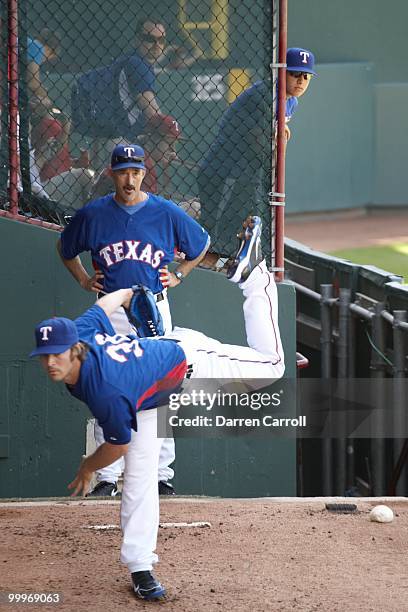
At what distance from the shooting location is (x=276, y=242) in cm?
849

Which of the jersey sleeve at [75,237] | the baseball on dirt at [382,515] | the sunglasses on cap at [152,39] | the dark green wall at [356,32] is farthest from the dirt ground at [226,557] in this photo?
the dark green wall at [356,32]

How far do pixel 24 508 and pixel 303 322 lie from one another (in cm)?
498

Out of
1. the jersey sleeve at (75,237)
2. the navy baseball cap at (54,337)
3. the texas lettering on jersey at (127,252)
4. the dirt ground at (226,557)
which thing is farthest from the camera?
the jersey sleeve at (75,237)

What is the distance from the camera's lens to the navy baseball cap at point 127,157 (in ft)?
22.6

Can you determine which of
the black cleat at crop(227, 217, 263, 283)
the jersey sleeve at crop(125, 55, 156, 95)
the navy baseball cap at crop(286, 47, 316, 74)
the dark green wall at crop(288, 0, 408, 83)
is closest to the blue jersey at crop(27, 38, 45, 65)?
the jersey sleeve at crop(125, 55, 156, 95)

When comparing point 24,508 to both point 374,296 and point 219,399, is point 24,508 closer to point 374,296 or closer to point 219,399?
point 219,399

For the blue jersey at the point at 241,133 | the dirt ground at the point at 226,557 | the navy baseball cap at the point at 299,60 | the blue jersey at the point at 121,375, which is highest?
the navy baseball cap at the point at 299,60

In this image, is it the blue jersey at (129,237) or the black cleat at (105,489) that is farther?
the black cleat at (105,489)

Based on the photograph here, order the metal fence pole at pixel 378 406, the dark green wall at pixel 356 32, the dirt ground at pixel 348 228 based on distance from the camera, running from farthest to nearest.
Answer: the dark green wall at pixel 356 32, the dirt ground at pixel 348 228, the metal fence pole at pixel 378 406

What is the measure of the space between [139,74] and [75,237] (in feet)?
4.83

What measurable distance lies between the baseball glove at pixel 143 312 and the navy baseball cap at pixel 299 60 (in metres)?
2.35

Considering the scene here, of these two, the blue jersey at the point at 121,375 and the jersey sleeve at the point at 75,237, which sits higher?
the jersey sleeve at the point at 75,237

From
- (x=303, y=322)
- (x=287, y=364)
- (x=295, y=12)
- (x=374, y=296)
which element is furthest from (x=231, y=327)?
(x=295, y=12)

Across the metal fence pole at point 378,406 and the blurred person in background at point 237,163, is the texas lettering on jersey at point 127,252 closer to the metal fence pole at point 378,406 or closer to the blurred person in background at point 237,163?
the blurred person in background at point 237,163
